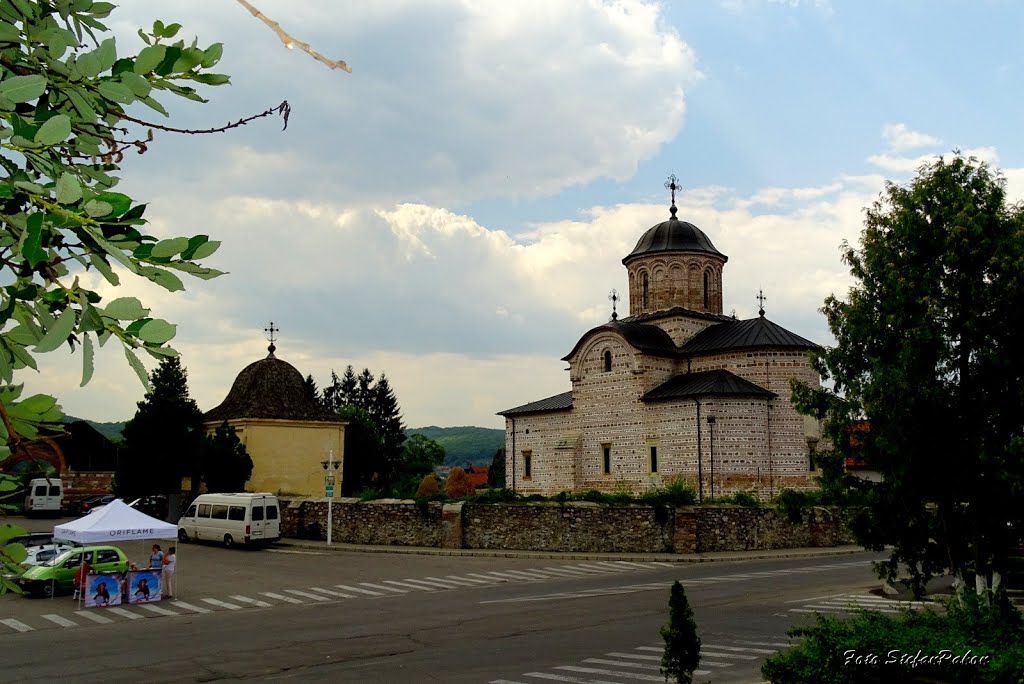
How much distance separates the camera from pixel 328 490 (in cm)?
3303

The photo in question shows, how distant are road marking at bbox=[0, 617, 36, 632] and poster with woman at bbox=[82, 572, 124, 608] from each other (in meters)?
1.76

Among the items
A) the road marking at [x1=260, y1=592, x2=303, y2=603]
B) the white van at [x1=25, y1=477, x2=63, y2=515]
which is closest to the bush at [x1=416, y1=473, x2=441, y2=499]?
the road marking at [x1=260, y1=592, x2=303, y2=603]

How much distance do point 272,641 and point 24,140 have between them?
14.5 m

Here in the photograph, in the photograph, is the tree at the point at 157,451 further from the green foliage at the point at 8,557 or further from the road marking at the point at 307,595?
the green foliage at the point at 8,557

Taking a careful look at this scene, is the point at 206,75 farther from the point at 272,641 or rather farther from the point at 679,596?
the point at 272,641

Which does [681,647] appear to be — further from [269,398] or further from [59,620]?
[269,398]

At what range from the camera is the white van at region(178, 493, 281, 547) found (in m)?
32.0

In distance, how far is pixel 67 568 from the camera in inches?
852

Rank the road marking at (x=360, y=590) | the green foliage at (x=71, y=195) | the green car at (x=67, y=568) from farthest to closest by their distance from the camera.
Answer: the road marking at (x=360, y=590) < the green car at (x=67, y=568) < the green foliage at (x=71, y=195)

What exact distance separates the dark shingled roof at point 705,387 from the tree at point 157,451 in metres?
23.1

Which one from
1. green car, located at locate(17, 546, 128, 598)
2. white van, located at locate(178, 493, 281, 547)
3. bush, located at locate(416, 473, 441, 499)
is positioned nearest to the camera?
green car, located at locate(17, 546, 128, 598)

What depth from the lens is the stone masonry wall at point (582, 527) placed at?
31.2 m

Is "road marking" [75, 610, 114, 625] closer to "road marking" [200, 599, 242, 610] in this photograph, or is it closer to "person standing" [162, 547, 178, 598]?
"person standing" [162, 547, 178, 598]

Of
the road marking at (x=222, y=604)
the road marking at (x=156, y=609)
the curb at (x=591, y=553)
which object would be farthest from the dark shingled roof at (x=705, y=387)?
the road marking at (x=156, y=609)
